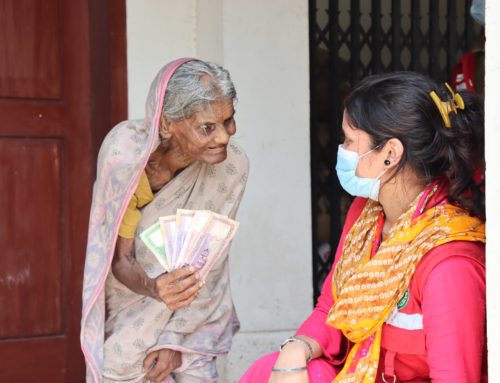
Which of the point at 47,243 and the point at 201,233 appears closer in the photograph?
the point at 201,233

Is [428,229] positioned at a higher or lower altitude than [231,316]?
higher

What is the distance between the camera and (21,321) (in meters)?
4.39

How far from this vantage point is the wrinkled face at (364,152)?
2688mm

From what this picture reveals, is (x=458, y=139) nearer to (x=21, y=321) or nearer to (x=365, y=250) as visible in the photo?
(x=365, y=250)

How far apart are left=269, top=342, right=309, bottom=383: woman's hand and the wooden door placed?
1.97 metres

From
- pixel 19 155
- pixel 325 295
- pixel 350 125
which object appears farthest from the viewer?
pixel 19 155

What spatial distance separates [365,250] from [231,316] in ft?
2.67

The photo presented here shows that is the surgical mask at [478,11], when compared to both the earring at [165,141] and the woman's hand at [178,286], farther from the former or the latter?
the woman's hand at [178,286]

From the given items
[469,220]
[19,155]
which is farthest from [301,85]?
[469,220]

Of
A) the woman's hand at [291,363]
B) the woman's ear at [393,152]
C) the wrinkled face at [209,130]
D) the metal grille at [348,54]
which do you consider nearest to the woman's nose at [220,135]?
the wrinkled face at [209,130]

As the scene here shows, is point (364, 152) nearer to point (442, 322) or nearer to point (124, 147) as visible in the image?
point (442, 322)

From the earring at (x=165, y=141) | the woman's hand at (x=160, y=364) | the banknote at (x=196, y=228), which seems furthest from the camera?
the woman's hand at (x=160, y=364)
